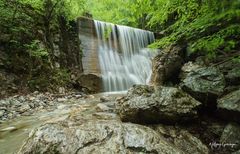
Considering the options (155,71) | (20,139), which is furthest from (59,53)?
(20,139)

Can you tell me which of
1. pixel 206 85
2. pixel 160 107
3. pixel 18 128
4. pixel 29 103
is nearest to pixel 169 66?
pixel 206 85

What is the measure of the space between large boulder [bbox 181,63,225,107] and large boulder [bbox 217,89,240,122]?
275mm

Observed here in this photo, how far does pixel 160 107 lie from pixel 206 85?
3.22 ft

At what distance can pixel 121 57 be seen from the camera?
1333 centimetres

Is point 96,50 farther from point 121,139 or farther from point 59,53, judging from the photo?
point 121,139

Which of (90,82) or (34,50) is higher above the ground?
(34,50)

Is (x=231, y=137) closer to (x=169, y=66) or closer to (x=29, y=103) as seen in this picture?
(x=169, y=66)

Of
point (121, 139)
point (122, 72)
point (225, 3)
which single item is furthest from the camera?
point (122, 72)

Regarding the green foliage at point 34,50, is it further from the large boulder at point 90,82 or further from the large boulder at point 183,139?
the large boulder at point 183,139

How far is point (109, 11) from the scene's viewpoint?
22.7 meters

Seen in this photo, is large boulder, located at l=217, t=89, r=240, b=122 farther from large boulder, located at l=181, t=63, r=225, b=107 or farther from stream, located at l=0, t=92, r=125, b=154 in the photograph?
stream, located at l=0, t=92, r=125, b=154

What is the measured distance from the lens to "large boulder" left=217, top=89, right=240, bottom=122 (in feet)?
11.6

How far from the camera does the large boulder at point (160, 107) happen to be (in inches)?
147

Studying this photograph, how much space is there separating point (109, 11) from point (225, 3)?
21354mm
